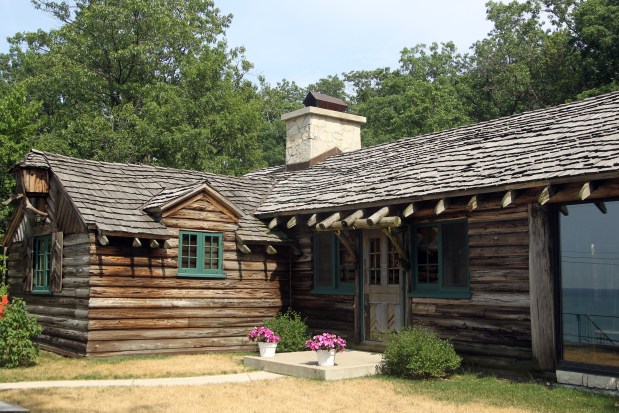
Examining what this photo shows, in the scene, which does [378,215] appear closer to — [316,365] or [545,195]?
[316,365]

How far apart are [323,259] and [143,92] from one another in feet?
68.6

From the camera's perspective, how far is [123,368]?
39.3 ft

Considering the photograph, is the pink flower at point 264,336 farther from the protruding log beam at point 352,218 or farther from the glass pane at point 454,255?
the glass pane at point 454,255

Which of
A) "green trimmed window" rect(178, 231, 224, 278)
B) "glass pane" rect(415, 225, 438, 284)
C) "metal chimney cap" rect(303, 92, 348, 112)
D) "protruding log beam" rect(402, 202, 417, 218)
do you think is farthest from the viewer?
"metal chimney cap" rect(303, 92, 348, 112)

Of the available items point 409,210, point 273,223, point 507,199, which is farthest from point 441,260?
point 273,223

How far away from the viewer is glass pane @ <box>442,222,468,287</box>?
12.3m

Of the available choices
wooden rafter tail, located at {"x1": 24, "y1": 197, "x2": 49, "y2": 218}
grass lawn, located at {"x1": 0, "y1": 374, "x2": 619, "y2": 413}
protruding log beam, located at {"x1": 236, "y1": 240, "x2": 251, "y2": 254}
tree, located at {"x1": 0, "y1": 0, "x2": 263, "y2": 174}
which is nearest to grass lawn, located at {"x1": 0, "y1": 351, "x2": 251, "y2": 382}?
grass lawn, located at {"x1": 0, "y1": 374, "x2": 619, "y2": 413}

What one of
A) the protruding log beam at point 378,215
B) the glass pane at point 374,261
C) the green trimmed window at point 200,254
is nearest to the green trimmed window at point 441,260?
the protruding log beam at point 378,215

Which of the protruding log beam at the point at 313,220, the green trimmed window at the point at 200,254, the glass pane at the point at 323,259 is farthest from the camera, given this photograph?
the glass pane at the point at 323,259

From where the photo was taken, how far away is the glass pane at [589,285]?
10.3 meters

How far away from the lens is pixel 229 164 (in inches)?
1278

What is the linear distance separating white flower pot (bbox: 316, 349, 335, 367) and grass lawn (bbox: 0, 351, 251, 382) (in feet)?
5.28

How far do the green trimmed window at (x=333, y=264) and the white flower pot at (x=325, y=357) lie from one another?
3396mm

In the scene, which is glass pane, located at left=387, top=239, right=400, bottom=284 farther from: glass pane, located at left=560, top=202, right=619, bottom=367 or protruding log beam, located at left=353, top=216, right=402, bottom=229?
glass pane, located at left=560, top=202, right=619, bottom=367
